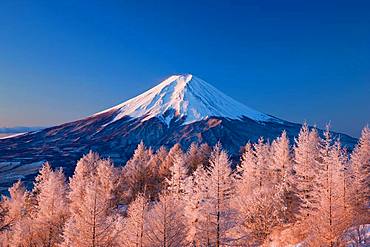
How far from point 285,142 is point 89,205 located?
1116 inches

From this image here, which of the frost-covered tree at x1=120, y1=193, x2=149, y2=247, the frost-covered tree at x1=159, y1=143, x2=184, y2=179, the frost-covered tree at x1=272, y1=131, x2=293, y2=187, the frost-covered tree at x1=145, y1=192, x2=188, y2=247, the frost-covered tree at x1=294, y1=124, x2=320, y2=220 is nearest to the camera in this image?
the frost-covered tree at x1=120, y1=193, x2=149, y2=247

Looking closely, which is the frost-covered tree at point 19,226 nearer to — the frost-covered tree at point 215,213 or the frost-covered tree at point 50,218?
the frost-covered tree at point 50,218

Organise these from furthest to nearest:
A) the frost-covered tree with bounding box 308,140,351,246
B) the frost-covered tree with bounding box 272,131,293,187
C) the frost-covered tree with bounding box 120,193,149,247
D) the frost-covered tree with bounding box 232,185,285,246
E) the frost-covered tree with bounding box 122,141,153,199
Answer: the frost-covered tree with bounding box 122,141,153,199, the frost-covered tree with bounding box 272,131,293,187, the frost-covered tree with bounding box 232,185,285,246, the frost-covered tree with bounding box 120,193,149,247, the frost-covered tree with bounding box 308,140,351,246

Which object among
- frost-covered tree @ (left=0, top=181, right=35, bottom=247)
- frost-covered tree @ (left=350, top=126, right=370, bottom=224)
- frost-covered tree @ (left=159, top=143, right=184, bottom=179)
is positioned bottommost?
frost-covered tree @ (left=0, top=181, right=35, bottom=247)

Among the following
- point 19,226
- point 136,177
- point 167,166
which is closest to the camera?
point 19,226

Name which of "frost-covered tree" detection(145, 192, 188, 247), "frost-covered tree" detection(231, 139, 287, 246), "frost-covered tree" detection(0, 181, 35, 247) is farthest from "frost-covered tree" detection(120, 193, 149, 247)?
"frost-covered tree" detection(0, 181, 35, 247)

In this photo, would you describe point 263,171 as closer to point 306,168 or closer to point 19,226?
point 306,168

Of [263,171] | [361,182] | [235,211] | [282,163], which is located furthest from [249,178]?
[361,182]

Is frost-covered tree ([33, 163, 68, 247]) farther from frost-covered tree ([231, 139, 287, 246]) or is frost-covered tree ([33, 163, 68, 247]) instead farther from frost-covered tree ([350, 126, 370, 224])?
frost-covered tree ([350, 126, 370, 224])

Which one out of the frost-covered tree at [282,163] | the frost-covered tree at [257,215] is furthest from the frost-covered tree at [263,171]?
the frost-covered tree at [257,215]

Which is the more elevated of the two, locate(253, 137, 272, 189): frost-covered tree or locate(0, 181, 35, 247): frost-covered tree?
locate(253, 137, 272, 189): frost-covered tree

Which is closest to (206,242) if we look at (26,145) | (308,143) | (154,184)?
(308,143)

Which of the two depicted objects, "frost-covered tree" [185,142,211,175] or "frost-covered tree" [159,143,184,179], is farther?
"frost-covered tree" [185,142,211,175]

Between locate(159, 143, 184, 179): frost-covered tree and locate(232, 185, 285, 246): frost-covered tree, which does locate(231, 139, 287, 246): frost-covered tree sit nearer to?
locate(232, 185, 285, 246): frost-covered tree
